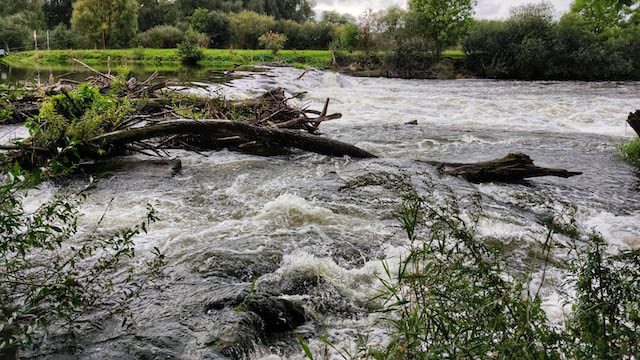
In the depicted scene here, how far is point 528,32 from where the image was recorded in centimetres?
4019

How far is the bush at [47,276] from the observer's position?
9.23ft

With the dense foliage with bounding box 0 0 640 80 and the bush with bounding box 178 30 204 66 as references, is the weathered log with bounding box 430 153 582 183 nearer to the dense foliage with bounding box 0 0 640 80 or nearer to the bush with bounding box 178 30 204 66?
the dense foliage with bounding box 0 0 640 80

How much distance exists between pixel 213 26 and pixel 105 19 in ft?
43.0

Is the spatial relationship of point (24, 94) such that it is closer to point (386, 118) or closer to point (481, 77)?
point (386, 118)

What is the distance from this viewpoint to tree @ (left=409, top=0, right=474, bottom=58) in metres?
44.8

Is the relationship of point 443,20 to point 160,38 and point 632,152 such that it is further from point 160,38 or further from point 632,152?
point 632,152

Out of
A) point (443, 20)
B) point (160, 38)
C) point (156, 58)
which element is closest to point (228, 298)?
point (156, 58)

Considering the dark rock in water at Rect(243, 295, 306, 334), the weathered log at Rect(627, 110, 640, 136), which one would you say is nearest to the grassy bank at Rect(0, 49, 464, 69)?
the weathered log at Rect(627, 110, 640, 136)

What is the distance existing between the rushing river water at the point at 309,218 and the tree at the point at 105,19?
50826 mm

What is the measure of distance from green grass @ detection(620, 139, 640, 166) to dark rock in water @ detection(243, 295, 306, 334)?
9.83 metres

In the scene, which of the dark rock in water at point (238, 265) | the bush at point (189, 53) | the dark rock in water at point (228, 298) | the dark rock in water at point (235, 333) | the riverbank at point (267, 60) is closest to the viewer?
the dark rock in water at point (235, 333)

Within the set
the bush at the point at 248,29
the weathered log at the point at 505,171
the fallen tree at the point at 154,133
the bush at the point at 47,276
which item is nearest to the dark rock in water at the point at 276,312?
the bush at the point at 47,276

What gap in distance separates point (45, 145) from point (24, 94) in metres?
5.06

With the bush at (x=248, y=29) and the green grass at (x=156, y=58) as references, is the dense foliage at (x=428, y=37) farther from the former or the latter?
the green grass at (x=156, y=58)
